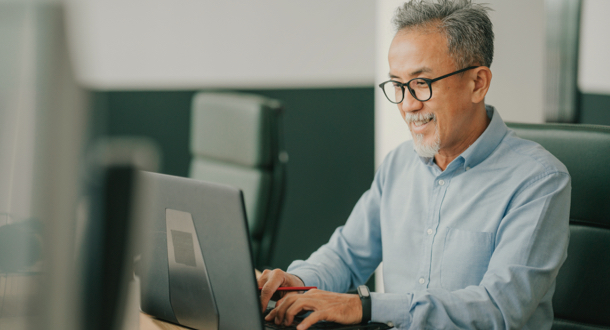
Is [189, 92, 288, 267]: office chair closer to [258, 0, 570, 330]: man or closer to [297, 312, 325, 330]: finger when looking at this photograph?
[258, 0, 570, 330]: man

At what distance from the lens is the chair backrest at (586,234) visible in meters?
1.22

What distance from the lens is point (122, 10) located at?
8.54 ft

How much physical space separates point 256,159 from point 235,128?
16 centimetres

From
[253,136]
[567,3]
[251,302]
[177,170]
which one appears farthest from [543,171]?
[177,170]

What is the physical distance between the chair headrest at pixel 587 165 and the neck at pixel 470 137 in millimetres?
163

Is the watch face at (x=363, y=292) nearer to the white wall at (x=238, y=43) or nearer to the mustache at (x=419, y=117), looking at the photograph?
the mustache at (x=419, y=117)

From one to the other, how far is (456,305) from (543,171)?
0.36 meters

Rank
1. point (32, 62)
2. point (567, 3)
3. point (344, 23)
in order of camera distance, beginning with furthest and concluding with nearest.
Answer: point (344, 23)
point (567, 3)
point (32, 62)

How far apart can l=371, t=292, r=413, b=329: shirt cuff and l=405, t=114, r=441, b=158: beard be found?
41 cm

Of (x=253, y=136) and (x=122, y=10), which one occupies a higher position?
(x=122, y=10)

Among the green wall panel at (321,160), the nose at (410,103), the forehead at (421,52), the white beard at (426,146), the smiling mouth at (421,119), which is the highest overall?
the forehead at (421,52)

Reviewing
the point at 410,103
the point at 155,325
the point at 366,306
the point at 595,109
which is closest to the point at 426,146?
the point at 410,103

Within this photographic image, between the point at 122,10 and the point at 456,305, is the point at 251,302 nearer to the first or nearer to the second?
the point at 456,305

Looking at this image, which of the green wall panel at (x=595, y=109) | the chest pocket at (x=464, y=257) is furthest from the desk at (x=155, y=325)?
the green wall panel at (x=595, y=109)
